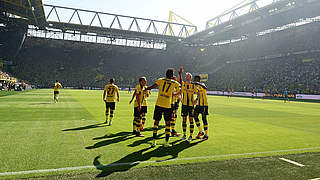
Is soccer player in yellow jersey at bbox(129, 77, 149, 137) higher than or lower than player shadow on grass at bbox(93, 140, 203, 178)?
higher

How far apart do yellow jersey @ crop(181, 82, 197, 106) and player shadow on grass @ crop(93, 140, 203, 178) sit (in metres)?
1.34

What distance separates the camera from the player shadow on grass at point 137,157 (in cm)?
466

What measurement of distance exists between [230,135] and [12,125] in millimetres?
8804

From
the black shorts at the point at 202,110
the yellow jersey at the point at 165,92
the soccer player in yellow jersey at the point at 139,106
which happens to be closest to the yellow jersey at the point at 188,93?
the black shorts at the point at 202,110

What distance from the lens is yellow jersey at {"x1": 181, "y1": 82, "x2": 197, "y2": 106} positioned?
7.29 metres

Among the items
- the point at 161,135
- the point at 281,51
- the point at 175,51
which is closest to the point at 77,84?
the point at 175,51

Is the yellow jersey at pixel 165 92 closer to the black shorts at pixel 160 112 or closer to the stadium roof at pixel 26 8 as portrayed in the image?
the black shorts at pixel 160 112

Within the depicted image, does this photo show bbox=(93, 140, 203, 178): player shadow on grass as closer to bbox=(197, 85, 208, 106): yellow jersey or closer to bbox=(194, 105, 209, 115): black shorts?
bbox=(194, 105, 209, 115): black shorts

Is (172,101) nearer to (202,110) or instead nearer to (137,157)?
(202,110)

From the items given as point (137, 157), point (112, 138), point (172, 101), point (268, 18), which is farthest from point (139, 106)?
point (268, 18)

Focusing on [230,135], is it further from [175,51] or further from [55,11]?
[175,51]

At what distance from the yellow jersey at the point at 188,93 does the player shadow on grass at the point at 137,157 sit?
52.6 inches

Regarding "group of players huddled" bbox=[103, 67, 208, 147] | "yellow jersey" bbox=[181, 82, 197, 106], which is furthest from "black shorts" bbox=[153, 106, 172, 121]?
"yellow jersey" bbox=[181, 82, 197, 106]

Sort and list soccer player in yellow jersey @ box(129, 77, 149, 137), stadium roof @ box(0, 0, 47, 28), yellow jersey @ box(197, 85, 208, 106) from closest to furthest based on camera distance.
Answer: yellow jersey @ box(197, 85, 208, 106)
soccer player in yellow jersey @ box(129, 77, 149, 137)
stadium roof @ box(0, 0, 47, 28)
